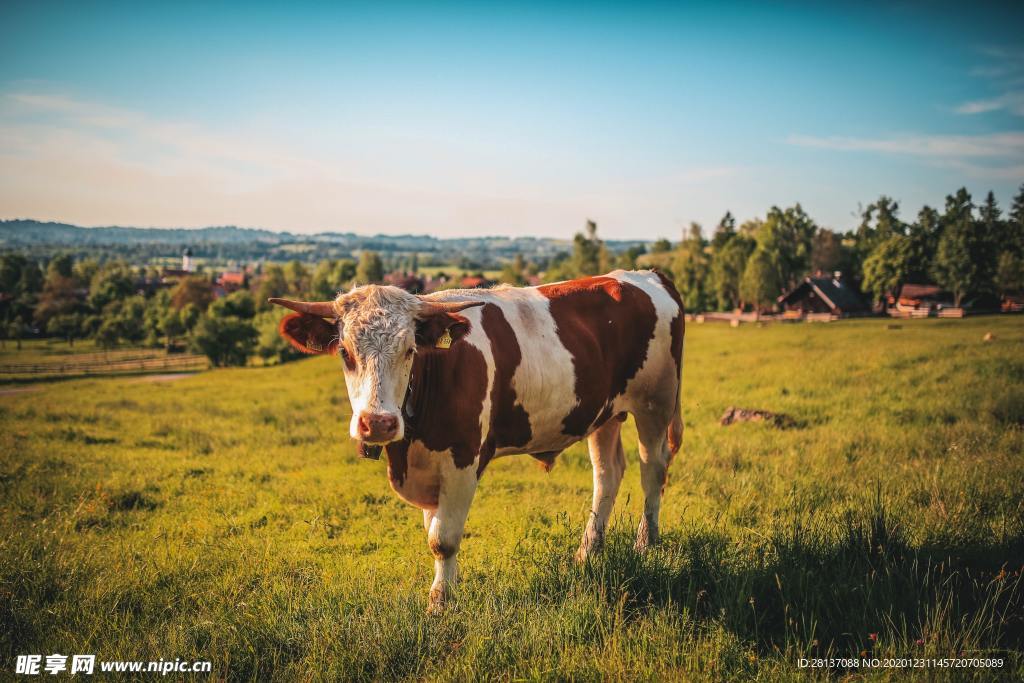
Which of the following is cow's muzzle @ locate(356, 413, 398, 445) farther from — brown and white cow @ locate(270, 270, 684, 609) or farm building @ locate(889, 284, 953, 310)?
farm building @ locate(889, 284, 953, 310)

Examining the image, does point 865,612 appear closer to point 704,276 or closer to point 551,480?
point 551,480

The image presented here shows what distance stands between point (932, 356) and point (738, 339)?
15609mm

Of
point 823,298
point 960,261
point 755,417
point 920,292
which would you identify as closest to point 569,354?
point 755,417

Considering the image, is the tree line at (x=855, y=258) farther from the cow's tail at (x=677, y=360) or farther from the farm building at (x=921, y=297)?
the cow's tail at (x=677, y=360)

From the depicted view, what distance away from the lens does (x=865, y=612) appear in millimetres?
3838

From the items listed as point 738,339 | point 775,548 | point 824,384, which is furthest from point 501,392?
point 738,339

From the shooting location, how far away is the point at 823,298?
56812 millimetres

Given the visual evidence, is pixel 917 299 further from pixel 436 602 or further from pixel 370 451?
pixel 370 451

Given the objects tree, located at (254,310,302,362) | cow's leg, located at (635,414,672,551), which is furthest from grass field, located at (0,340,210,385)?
cow's leg, located at (635,414,672,551)

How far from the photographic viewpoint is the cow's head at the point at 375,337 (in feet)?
11.9

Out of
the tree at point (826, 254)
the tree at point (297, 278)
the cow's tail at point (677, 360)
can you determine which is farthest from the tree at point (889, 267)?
the tree at point (297, 278)

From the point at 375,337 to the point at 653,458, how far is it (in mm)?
3645

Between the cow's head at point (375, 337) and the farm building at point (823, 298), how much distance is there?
58411 millimetres

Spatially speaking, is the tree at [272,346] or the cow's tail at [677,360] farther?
the tree at [272,346]
